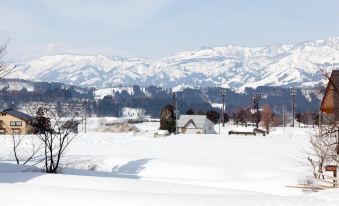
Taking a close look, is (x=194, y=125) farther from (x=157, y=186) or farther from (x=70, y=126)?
(x=157, y=186)

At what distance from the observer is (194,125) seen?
10138 centimetres

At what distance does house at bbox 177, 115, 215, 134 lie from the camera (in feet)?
330

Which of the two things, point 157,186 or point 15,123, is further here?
point 15,123

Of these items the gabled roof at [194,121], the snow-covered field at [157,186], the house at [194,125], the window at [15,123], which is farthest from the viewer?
the gabled roof at [194,121]

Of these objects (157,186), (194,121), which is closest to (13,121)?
(194,121)

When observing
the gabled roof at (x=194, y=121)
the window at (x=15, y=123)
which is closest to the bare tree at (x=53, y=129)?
the window at (x=15, y=123)

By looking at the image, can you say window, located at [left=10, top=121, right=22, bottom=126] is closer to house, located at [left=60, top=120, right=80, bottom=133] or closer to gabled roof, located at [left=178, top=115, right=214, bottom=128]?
gabled roof, located at [left=178, top=115, right=214, bottom=128]

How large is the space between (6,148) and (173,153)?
63.4ft

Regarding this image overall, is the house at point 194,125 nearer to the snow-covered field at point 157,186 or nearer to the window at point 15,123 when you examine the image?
the window at point 15,123

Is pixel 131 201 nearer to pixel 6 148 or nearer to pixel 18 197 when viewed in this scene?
pixel 18 197

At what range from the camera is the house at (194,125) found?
101 meters

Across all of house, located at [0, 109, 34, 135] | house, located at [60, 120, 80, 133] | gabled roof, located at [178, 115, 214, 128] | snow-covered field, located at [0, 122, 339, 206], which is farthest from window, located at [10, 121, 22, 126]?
house, located at [60, 120, 80, 133]

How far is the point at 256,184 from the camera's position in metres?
24.0

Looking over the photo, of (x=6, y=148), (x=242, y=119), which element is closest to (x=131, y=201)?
(x=6, y=148)
